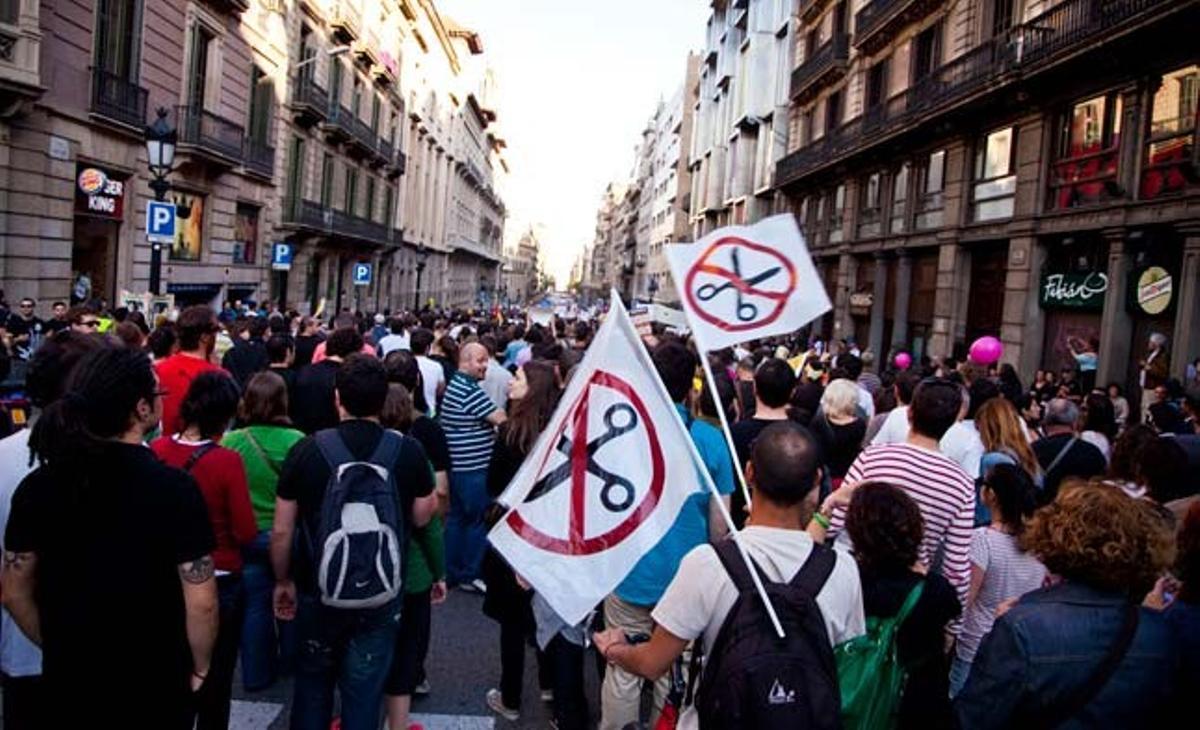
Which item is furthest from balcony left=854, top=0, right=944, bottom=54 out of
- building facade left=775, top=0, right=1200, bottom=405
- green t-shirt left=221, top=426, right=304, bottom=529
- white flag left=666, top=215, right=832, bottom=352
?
green t-shirt left=221, top=426, right=304, bottom=529

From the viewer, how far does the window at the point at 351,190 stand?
1474 inches

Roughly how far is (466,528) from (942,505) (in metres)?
3.78

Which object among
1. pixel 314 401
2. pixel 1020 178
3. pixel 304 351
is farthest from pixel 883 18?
pixel 314 401

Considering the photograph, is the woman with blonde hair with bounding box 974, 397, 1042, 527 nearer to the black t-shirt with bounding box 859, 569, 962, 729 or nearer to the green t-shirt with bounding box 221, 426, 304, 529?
the black t-shirt with bounding box 859, 569, 962, 729

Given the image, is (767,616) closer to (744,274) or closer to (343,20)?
(744,274)

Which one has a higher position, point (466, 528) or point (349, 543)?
point (349, 543)

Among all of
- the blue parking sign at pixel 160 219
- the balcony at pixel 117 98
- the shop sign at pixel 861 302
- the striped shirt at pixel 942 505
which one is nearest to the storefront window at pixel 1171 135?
the shop sign at pixel 861 302

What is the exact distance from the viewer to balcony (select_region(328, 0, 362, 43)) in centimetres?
3114

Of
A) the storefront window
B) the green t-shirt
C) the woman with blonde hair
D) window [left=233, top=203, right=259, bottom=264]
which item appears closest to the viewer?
the green t-shirt

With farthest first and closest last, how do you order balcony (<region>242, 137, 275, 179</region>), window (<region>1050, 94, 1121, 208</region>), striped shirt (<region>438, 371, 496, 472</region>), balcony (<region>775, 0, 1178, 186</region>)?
balcony (<region>242, 137, 275, 179</region>) < window (<region>1050, 94, 1121, 208</region>) < balcony (<region>775, 0, 1178, 186</region>) < striped shirt (<region>438, 371, 496, 472</region>)

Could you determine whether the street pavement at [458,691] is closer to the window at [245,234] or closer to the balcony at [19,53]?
the balcony at [19,53]

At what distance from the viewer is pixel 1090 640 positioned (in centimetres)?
238

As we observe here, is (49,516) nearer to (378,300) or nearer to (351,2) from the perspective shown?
(351,2)

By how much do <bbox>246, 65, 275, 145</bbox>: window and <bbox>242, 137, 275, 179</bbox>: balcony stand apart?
0.20 m
